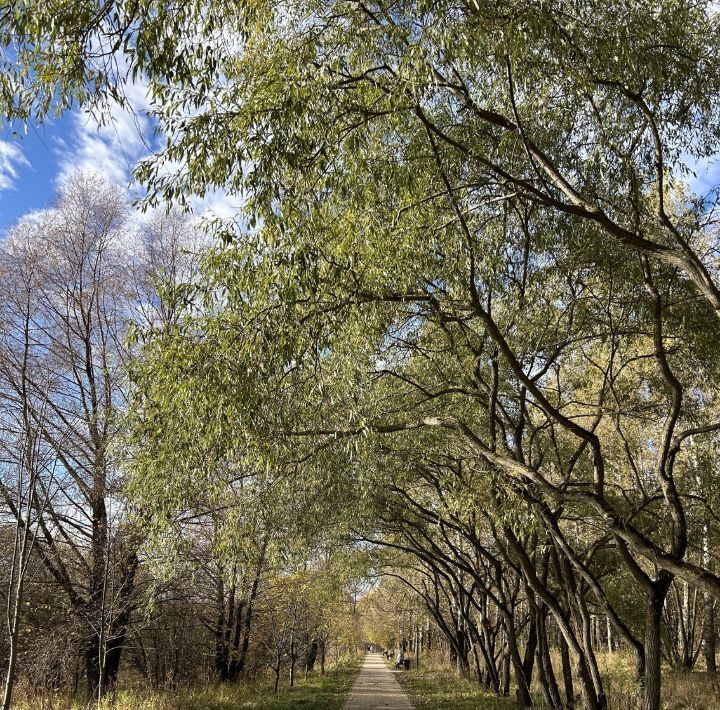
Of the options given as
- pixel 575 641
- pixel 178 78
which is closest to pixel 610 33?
pixel 178 78

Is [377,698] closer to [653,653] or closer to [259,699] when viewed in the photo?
[259,699]

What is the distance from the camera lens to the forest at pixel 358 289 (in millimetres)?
4586

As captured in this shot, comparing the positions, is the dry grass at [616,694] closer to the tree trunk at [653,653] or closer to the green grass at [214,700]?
the green grass at [214,700]

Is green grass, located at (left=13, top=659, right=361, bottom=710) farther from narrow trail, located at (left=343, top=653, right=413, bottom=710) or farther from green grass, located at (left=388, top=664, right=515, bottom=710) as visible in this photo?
green grass, located at (left=388, top=664, right=515, bottom=710)

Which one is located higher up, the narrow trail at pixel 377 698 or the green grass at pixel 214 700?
the green grass at pixel 214 700

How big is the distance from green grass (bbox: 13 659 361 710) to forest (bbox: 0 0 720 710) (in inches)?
8.4

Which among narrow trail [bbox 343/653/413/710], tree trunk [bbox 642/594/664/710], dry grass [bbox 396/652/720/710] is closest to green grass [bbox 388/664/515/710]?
dry grass [bbox 396/652/720/710]

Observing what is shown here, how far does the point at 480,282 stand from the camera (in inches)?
347

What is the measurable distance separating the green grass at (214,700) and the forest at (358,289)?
0.21 metres

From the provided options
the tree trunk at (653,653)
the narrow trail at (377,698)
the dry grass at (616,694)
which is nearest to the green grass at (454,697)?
the dry grass at (616,694)

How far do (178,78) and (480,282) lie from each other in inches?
222

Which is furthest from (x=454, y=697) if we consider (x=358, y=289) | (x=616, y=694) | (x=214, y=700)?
(x=358, y=289)

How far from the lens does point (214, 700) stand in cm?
1398

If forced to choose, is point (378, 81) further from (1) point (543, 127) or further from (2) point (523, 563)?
(2) point (523, 563)
